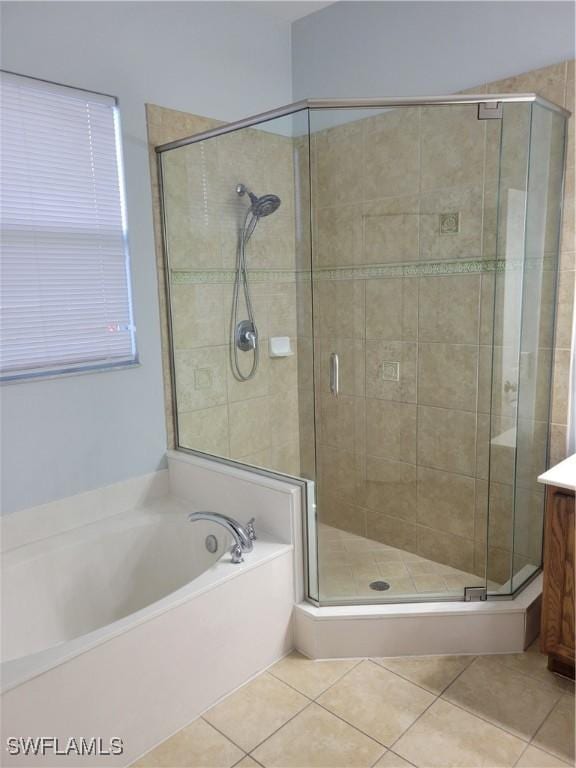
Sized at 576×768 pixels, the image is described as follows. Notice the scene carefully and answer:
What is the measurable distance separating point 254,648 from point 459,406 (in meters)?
1.25

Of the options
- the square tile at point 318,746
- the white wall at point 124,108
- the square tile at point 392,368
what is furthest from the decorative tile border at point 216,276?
the square tile at point 318,746

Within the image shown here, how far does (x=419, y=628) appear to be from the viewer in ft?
7.12

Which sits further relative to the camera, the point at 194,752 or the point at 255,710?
the point at 255,710

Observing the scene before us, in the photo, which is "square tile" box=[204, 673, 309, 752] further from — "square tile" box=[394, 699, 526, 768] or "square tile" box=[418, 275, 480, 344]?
"square tile" box=[418, 275, 480, 344]

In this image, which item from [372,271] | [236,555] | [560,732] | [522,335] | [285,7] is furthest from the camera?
[285,7]

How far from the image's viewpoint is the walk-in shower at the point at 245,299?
7.93 ft

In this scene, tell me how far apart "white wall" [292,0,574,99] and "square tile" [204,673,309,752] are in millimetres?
2573

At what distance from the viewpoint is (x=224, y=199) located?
2488 millimetres

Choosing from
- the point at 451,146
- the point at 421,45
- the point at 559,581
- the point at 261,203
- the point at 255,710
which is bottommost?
the point at 255,710

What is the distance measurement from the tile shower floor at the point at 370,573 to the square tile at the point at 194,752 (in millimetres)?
630

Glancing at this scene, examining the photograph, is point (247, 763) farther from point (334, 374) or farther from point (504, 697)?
point (334, 374)

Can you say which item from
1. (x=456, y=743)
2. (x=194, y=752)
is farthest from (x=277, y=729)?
(x=456, y=743)

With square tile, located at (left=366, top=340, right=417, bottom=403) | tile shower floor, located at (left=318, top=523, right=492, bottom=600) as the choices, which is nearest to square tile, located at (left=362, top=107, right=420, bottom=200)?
square tile, located at (left=366, top=340, right=417, bottom=403)

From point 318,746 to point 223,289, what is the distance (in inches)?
70.7
